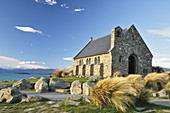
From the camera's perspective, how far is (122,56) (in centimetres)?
2502

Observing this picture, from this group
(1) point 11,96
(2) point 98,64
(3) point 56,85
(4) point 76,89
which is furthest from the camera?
(2) point 98,64

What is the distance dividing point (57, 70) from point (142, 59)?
15573 mm

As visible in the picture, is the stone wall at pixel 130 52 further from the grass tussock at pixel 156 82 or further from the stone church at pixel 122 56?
the grass tussock at pixel 156 82

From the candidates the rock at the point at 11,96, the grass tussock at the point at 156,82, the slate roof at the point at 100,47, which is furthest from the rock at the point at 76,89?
the slate roof at the point at 100,47

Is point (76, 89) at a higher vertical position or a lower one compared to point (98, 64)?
lower

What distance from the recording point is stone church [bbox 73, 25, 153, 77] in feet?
80.0

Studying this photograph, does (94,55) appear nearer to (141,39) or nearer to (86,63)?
(86,63)

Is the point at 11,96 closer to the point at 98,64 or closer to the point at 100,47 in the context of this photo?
the point at 98,64

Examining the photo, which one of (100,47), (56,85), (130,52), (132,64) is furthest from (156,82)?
(100,47)

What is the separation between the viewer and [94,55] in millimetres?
28266

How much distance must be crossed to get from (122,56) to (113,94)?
19714 millimetres

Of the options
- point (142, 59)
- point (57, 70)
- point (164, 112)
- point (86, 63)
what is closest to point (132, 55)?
point (142, 59)

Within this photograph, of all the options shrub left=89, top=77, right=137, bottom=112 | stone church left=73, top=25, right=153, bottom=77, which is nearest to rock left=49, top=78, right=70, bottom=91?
shrub left=89, top=77, right=137, bottom=112

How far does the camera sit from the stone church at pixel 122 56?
24375 millimetres
